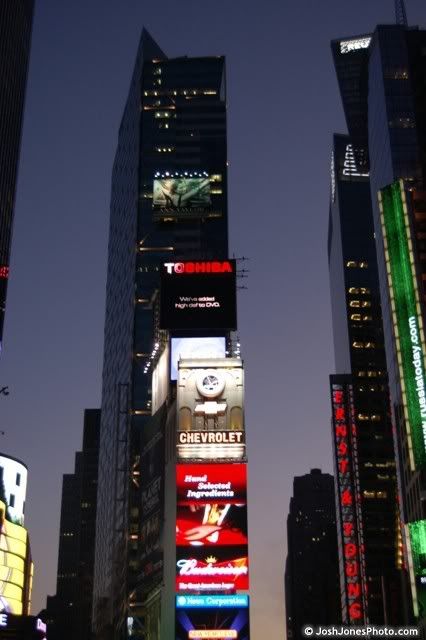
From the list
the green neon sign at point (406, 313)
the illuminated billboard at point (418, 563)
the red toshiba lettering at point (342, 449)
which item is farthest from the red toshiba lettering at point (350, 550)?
the green neon sign at point (406, 313)

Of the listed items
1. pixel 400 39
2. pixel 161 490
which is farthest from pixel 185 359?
pixel 400 39

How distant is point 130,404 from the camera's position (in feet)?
418

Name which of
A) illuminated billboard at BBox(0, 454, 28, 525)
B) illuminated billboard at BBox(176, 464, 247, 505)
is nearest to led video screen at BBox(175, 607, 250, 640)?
illuminated billboard at BBox(176, 464, 247, 505)

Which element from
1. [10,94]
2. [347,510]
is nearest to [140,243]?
[10,94]

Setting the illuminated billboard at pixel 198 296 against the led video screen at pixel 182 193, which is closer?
the illuminated billboard at pixel 198 296

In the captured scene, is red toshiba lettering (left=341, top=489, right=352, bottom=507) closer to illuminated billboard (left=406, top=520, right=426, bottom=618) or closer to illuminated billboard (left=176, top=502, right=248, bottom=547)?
illuminated billboard (left=406, top=520, right=426, bottom=618)

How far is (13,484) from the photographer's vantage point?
232 feet

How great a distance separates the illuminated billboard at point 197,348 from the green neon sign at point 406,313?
27837mm

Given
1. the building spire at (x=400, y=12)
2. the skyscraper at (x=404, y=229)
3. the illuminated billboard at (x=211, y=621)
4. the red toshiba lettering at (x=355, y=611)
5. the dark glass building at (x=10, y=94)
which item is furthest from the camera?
the building spire at (x=400, y=12)

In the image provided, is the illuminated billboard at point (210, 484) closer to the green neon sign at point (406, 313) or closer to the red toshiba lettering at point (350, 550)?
the green neon sign at point (406, 313)

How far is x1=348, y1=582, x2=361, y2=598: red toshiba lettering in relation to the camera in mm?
133750

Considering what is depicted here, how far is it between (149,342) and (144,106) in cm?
4976

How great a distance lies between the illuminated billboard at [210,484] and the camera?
168ft

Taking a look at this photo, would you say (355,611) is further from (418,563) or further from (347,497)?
(418,563)
